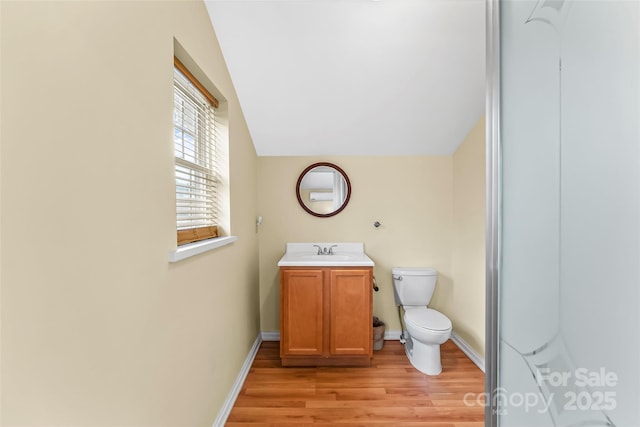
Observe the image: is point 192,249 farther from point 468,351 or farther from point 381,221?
point 468,351

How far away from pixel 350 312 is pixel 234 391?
38.9 inches

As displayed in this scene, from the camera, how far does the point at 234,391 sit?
1870 millimetres

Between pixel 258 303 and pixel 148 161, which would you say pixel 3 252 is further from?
pixel 258 303

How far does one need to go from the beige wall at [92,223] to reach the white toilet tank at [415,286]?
188 centimetres

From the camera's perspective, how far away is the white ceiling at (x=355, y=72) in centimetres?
165

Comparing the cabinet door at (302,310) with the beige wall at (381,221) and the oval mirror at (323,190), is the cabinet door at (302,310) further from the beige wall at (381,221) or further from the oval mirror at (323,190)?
the oval mirror at (323,190)

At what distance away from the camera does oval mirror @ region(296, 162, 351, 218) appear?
A: 2.78 metres

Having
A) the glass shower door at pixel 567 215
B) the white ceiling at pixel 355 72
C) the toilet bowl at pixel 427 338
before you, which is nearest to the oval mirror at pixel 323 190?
the white ceiling at pixel 355 72

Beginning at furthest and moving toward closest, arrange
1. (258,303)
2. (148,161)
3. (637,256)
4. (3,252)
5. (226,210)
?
(258,303) < (226,210) < (148,161) < (3,252) < (637,256)

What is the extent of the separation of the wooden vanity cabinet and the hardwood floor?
6.6 inches

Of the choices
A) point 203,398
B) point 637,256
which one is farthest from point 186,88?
point 637,256

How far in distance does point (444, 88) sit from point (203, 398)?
8.37 ft

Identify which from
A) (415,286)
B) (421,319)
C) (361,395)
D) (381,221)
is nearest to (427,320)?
(421,319)

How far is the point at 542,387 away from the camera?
0.60 meters
